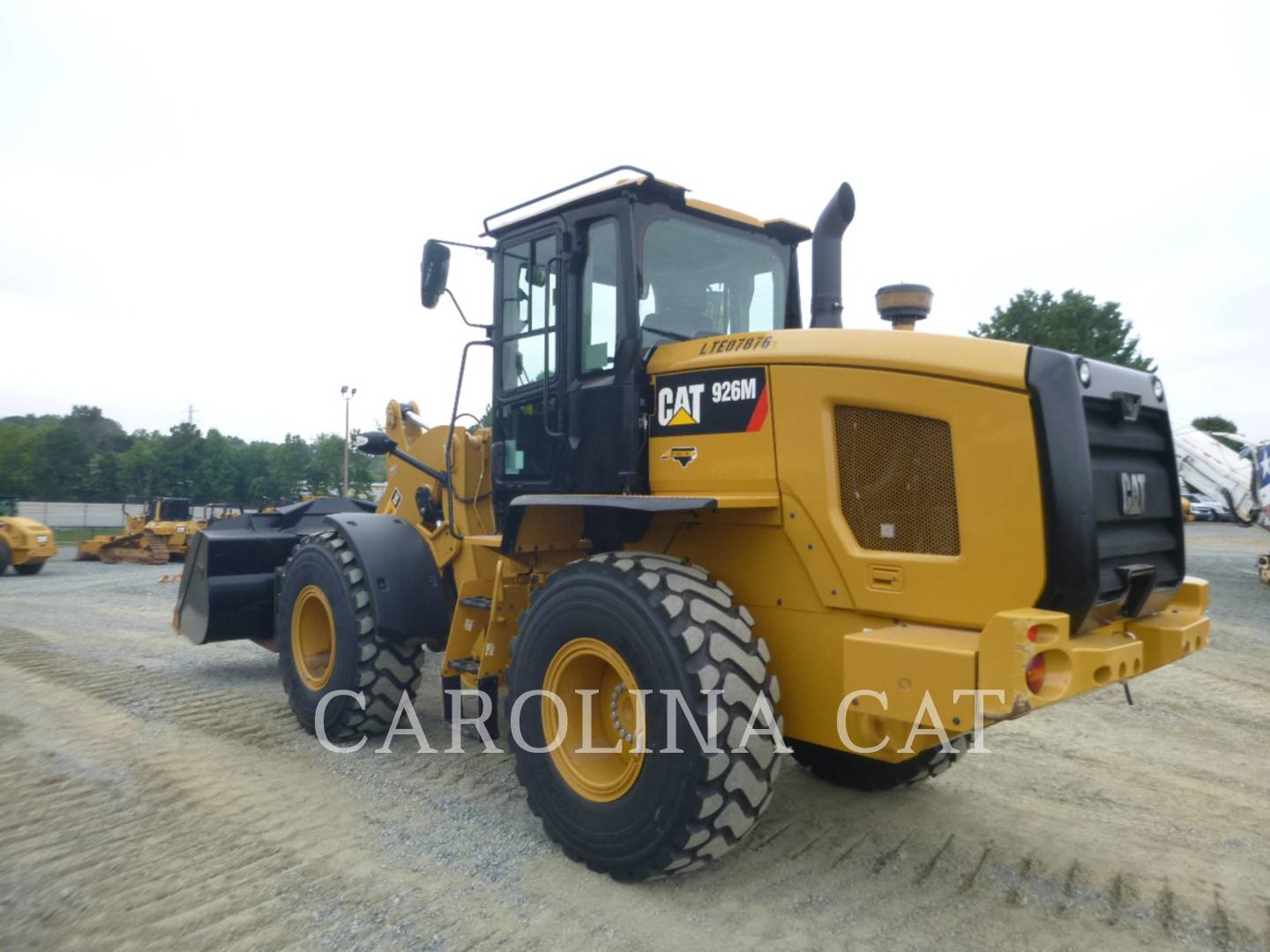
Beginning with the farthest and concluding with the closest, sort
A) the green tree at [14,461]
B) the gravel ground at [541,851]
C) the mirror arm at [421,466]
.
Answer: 1. the green tree at [14,461]
2. the mirror arm at [421,466]
3. the gravel ground at [541,851]

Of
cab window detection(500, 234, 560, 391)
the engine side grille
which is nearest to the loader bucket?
cab window detection(500, 234, 560, 391)

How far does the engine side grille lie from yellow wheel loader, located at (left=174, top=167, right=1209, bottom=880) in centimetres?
1

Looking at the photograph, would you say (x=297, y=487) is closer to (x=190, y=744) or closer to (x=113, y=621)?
(x=113, y=621)

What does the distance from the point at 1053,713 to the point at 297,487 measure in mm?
50559

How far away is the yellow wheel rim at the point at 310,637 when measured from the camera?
236 inches

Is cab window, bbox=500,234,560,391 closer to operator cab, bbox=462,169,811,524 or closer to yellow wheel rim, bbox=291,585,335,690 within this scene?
operator cab, bbox=462,169,811,524

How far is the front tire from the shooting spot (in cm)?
339

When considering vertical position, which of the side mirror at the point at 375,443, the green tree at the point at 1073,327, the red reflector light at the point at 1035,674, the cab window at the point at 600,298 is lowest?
the red reflector light at the point at 1035,674

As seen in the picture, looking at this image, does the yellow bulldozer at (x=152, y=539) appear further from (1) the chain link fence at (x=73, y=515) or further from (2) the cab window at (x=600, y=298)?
(2) the cab window at (x=600, y=298)

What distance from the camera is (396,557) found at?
5676mm

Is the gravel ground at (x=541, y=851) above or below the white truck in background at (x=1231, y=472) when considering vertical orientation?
below

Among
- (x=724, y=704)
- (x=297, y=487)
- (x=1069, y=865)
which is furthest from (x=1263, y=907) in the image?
(x=297, y=487)

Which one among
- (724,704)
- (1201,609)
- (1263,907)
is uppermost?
(1201,609)

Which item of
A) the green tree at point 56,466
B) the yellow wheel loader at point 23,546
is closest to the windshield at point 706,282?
the yellow wheel loader at point 23,546
